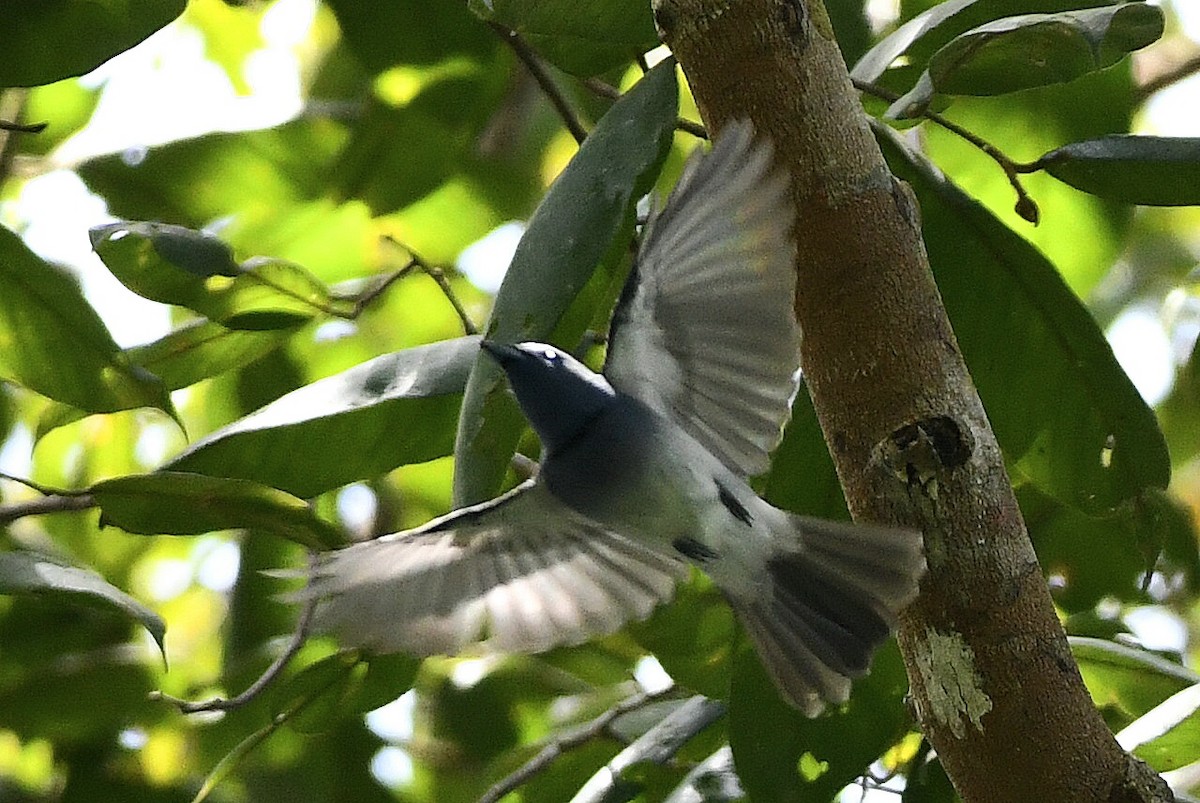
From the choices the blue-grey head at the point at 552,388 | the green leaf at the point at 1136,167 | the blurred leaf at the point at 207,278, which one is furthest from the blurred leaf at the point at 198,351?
the green leaf at the point at 1136,167

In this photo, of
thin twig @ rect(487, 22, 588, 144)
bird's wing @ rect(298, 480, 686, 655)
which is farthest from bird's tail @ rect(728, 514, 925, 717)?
thin twig @ rect(487, 22, 588, 144)

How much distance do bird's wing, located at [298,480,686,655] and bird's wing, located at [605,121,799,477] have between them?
0.13m

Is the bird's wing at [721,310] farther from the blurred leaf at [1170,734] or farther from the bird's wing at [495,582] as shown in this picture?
the blurred leaf at [1170,734]

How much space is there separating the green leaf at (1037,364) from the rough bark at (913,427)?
10.7 inches

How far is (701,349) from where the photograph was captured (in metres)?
1.21

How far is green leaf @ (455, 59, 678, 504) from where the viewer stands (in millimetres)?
1007

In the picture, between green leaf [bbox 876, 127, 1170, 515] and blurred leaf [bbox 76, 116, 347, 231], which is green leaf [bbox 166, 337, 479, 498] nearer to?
green leaf [bbox 876, 127, 1170, 515]

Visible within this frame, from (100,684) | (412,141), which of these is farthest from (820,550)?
(100,684)

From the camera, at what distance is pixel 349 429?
48.0 inches

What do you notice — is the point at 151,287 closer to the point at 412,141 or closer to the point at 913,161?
the point at 412,141

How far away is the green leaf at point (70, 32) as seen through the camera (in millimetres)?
1323

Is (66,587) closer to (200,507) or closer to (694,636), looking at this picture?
(200,507)

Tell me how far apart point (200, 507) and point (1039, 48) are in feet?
2.50

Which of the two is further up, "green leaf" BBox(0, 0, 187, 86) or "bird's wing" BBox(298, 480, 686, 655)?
"green leaf" BBox(0, 0, 187, 86)
